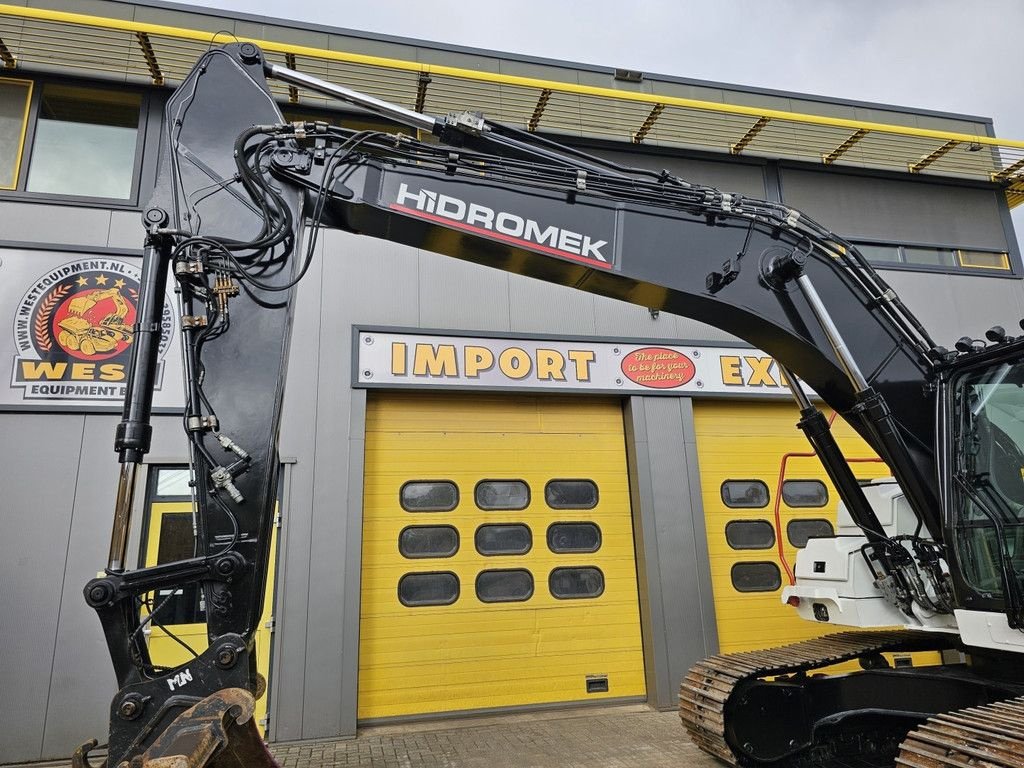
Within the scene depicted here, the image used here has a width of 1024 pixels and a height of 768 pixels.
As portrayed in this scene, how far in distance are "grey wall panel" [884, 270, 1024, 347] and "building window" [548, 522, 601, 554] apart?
5.58m

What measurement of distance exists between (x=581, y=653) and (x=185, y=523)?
4.35 meters

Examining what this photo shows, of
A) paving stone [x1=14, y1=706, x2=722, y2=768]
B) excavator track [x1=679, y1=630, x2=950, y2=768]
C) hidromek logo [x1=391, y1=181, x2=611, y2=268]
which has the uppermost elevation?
hidromek logo [x1=391, y1=181, x2=611, y2=268]

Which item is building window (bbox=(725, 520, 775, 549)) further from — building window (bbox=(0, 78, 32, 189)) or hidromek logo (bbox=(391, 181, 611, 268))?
building window (bbox=(0, 78, 32, 189))

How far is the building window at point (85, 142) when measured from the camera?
7.41 meters

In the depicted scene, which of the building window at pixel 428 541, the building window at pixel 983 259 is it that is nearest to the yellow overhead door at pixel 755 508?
the building window at pixel 428 541

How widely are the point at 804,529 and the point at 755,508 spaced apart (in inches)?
31.0

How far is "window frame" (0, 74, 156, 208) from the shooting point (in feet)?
23.6

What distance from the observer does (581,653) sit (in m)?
7.48

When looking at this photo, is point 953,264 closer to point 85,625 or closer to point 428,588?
point 428,588

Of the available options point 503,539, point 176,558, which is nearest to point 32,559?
point 176,558

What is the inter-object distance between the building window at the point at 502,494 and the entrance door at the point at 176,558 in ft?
7.31

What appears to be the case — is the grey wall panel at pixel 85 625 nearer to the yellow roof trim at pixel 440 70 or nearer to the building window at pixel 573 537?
the yellow roof trim at pixel 440 70

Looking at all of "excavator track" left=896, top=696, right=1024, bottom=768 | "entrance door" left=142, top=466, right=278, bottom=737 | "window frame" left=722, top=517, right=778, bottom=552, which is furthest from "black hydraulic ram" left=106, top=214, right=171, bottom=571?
"window frame" left=722, top=517, right=778, bottom=552

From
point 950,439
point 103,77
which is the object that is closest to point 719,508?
point 950,439
